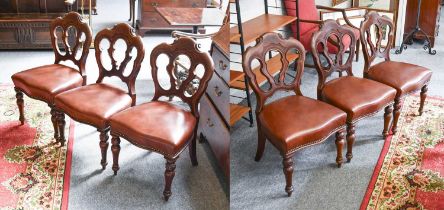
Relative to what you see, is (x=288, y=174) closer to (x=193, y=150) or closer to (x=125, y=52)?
(x=193, y=150)

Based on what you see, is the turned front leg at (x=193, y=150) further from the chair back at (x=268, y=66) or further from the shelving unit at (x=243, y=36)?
the shelving unit at (x=243, y=36)

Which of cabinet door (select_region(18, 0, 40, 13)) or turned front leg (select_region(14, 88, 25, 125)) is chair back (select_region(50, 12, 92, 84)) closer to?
turned front leg (select_region(14, 88, 25, 125))

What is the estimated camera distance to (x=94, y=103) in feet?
6.60

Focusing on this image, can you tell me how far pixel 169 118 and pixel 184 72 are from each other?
10.3 inches

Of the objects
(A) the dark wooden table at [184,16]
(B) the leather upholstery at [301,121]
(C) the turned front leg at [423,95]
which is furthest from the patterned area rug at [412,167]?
(A) the dark wooden table at [184,16]

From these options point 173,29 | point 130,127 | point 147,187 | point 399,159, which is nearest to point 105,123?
point 130,127

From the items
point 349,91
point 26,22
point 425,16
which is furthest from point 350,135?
point 26,22

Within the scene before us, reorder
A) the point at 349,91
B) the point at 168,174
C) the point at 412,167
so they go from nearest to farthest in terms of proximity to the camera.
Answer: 1. the point at 168,174
2. the point at 412,167
3. the point at 349,91

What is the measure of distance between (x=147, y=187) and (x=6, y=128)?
3.19 ft

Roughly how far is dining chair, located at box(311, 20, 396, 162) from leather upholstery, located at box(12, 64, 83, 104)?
3.73 ft

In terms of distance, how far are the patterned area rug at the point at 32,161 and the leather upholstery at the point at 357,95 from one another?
1.11 metres

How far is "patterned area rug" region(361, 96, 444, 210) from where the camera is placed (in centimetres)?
163

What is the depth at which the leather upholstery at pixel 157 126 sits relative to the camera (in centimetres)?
174

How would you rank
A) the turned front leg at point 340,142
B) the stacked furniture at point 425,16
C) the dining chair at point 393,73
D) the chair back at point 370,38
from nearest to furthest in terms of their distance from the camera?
the turned front leg at point 340,142 → the dining chair at point 393,73 → the chair back at point 370,38 → the stacked furniture at point 425,16
